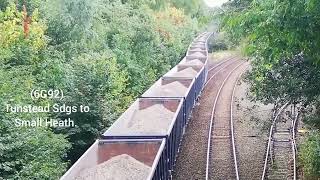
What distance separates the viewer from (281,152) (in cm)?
1588

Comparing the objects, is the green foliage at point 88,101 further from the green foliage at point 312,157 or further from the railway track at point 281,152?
the green foliage at point 312,157

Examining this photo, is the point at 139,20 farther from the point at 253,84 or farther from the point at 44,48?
the point at 253,84

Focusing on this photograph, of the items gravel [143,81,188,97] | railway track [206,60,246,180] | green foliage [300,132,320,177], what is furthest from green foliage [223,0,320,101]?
gravel [143,81,188,97]

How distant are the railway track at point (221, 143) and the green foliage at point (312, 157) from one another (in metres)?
2.01

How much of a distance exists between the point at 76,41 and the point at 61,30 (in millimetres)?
791

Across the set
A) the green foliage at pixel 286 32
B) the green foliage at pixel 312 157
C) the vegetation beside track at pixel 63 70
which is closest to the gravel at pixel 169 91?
the vegetation beside track at pixel 63 70

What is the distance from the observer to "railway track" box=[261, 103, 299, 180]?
14.1 m

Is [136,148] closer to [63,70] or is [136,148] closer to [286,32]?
[286,32]

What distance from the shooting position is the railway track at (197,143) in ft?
47.4

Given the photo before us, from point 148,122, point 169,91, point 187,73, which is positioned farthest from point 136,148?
point 187,73

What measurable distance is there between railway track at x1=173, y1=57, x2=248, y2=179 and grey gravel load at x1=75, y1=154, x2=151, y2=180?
13.1ft

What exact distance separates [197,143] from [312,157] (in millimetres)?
5052

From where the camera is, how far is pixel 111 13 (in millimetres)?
29031

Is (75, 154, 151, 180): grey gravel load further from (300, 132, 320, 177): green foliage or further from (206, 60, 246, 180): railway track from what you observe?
(300, 132, 320, 177): green foliage
